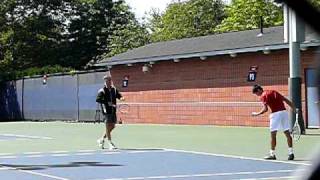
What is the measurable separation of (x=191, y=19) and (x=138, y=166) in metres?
49.6

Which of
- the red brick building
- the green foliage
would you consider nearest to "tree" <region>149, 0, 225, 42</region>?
the green foliage

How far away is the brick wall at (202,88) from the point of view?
97.3 feet

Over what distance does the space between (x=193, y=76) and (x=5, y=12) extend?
3415cm

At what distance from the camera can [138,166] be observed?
14945 millimetres

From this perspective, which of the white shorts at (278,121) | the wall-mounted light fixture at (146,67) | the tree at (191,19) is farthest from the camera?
the tree at (191,19)

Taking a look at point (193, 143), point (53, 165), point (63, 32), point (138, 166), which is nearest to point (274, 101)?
point (138, 166)

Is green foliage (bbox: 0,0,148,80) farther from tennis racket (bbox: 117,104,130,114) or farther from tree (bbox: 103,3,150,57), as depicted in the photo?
tennis racket (bbox: 117,104,130,114)

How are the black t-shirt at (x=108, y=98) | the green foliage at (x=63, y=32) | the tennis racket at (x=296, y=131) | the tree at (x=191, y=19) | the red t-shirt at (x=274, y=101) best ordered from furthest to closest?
the green foliage at (x=63, y=32) → the tree at (x=191, y=19) → the tennis racket at (x=296, y=131) → the black t-shirt at (x=108, y=98) → the red t-shirt at (x=274, y=101)

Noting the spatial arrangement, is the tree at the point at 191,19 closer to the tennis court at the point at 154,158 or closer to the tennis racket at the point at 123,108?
the tennis racket at the point at 123,108

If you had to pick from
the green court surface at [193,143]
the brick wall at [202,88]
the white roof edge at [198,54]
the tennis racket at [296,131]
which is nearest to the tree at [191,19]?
the white roof edge at [198,54]

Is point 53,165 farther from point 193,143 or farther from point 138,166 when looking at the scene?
point 193,143

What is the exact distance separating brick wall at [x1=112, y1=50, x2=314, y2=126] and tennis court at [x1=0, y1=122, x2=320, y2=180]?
5.43 m

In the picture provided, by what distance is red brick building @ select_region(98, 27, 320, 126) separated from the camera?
29.5 m

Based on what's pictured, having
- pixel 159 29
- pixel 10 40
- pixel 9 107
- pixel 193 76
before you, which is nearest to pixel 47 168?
pixel 193 76
